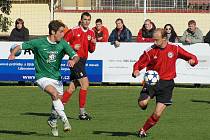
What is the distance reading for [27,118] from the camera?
51.4 ft

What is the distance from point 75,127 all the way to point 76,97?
5.94 meters

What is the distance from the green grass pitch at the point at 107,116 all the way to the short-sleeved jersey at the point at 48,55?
1.05 meters

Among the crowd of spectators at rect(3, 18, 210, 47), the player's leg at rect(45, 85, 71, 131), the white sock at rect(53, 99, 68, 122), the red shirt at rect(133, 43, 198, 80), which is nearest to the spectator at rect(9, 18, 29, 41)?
the crowd of spectators at rect(3, 18, 210, 47)

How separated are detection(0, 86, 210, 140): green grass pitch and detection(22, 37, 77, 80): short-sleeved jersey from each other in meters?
1.05

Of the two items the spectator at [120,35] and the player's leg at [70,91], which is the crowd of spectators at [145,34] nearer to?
the spectator at [120,35]

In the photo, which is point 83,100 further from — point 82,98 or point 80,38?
point 80,38

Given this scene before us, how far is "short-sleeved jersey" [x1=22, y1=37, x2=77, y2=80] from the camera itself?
13164 mm

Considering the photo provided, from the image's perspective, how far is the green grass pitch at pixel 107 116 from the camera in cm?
1334

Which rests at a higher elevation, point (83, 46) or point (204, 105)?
point (83, 46)

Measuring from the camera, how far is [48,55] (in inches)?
519

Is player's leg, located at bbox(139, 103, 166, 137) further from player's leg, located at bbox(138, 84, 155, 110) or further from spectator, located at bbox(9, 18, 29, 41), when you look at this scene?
spectator, located at bbox(9, 18, 29, 41)

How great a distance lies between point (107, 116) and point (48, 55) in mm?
3329

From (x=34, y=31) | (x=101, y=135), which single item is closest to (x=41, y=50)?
(x=101, y=135)

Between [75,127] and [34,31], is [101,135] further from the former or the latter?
[34,31]
